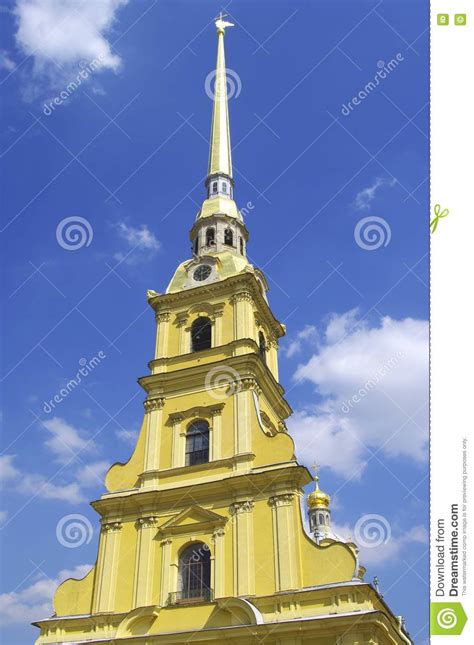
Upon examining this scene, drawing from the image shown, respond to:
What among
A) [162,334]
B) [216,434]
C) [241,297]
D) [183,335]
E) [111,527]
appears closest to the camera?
[111,527]

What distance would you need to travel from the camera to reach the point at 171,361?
3102 cm

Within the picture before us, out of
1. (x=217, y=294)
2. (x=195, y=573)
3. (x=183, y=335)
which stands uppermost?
(x=217, y=294)

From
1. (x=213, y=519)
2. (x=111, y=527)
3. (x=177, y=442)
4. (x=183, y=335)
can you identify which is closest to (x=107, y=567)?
(x=111, y=527)

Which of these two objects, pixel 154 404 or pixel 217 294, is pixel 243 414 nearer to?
pixel 154 404

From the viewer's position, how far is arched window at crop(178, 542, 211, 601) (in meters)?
24.3

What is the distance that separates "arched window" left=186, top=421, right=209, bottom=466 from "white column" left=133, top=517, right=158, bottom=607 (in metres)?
2.83

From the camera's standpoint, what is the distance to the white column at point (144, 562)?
2475 centimetres

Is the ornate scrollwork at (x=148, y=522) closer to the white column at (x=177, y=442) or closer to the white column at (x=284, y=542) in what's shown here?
the white column at (x=177, y=442)

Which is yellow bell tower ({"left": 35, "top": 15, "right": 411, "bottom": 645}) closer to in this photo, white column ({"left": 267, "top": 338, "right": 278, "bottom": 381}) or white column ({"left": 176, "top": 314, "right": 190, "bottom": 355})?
white column ({"left": 176, "top": 314, "right": 190, "bottom": 355})

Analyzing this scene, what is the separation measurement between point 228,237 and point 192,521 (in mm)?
16737

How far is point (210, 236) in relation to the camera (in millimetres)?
37281

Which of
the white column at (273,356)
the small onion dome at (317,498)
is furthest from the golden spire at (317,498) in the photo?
the white column at (273,356)

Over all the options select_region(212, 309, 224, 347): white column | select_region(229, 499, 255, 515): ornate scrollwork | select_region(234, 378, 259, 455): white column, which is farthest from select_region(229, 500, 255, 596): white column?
select_region(212, 309, 224, 347): white column
